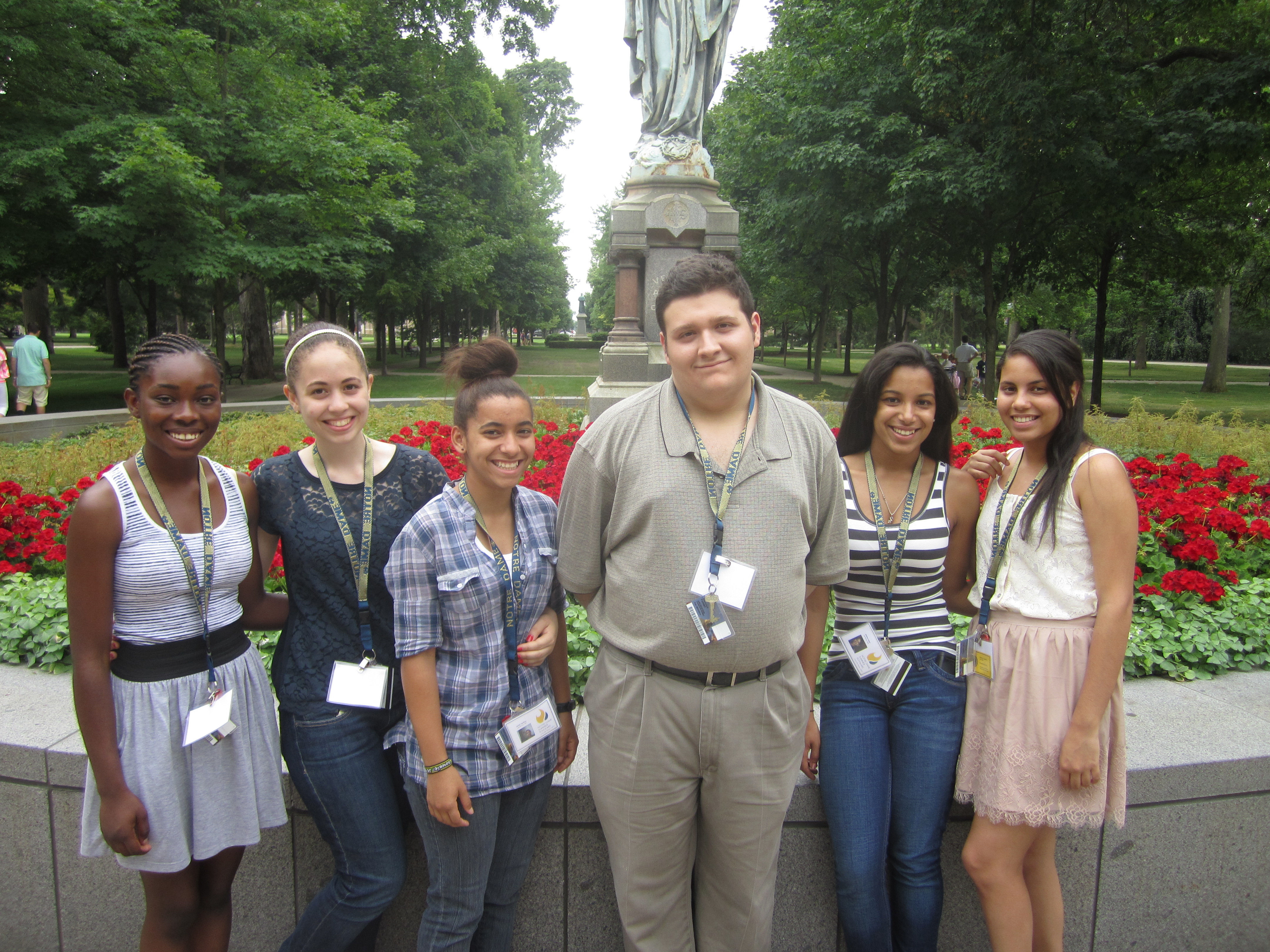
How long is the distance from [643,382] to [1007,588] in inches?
260

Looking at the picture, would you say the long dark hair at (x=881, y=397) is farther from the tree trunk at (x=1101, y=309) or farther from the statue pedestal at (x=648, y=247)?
the tree trunk at (x=1101, y=309)

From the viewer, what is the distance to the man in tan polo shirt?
188cm

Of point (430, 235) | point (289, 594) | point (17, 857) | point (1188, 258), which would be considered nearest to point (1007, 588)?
point (289, 594)

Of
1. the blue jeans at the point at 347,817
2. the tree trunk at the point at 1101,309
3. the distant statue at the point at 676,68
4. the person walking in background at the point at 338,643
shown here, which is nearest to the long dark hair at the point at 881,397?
the person walking in background at the point at 338,643

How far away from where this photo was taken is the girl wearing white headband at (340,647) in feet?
6.77

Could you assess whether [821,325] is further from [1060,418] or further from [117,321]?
[1060,418]

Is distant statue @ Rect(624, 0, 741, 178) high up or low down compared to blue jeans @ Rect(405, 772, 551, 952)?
up

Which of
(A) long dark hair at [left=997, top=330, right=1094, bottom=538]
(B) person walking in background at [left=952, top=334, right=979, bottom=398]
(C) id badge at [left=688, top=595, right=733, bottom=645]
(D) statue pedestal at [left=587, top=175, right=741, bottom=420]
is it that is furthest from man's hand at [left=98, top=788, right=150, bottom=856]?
(B) person walking in background at [left=952, top=334, right=979, bottom=398]

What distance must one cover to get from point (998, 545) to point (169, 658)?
2.19 metres

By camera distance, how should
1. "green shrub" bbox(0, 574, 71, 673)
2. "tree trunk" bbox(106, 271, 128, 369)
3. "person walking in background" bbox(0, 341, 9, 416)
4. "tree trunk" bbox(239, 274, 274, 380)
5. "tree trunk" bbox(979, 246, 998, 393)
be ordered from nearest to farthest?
"green shrub" bbox(0, 574, 71, 673), "person walking in background" bbox(0, 341, 9, 416), "tree trunk" bbox(979, 246, 998, 393), "tree trunk" bbox(239, 274, 274, 380), "tree trunk" bbox(106, 271, 128, 369)

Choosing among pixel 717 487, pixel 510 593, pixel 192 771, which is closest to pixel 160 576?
pixel 192 771

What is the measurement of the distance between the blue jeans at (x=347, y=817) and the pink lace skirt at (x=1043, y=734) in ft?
5.24

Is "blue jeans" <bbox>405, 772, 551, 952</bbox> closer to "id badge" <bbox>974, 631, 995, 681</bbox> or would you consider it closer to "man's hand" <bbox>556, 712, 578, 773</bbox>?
"man's hand" <bbox>556, 712, 578, 773</bbox>

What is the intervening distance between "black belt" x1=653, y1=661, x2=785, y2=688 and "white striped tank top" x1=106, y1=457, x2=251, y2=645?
3.61 feet
